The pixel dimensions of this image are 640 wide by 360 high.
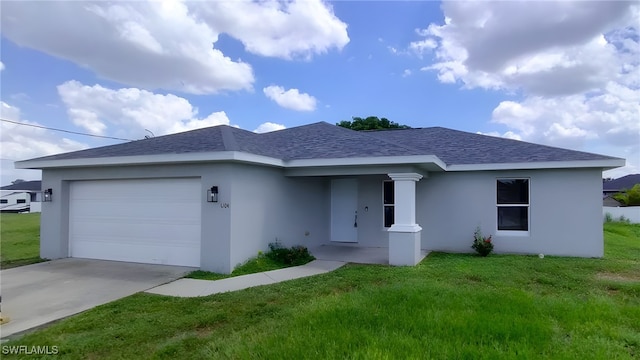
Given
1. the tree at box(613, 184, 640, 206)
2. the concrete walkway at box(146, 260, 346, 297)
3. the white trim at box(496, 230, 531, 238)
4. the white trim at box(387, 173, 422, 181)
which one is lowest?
the concrete walkway at box(146, 260, 346, 297)

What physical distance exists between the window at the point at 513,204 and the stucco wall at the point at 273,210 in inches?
214

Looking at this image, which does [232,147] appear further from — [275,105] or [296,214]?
[275,105]

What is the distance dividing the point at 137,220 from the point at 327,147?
17.4 ft

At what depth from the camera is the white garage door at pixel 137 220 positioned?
27.6ft

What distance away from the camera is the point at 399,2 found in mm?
11141

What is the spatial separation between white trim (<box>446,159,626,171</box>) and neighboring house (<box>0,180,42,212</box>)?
43.7 m

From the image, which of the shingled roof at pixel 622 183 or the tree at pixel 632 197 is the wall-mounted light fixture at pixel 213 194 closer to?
the tree at pixel 632 197

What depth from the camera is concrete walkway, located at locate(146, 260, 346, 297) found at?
6.41m

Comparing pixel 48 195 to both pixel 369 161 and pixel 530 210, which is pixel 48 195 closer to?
pixel 369 161

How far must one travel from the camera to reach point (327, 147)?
1013 cm

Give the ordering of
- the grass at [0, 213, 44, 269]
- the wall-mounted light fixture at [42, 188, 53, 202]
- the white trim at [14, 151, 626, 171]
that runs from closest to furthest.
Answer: the white trim at [14, 151, 626, 171]
the grass at [0, 213, 44, 269]
the wall-mounted light fixture at [42, 188, 53, 202]

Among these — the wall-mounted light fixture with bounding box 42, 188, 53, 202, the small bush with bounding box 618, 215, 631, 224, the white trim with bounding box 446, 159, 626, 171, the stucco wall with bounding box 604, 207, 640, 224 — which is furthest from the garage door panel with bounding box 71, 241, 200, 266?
the stucco wall with bounding box 604, 207, 640, 224

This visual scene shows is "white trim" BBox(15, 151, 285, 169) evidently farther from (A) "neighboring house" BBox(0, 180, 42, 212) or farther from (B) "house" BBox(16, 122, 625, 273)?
(A) "neighboring house" BBox(0, 180, 42, 212)

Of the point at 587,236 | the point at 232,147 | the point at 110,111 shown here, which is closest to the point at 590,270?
the point at 587,236
